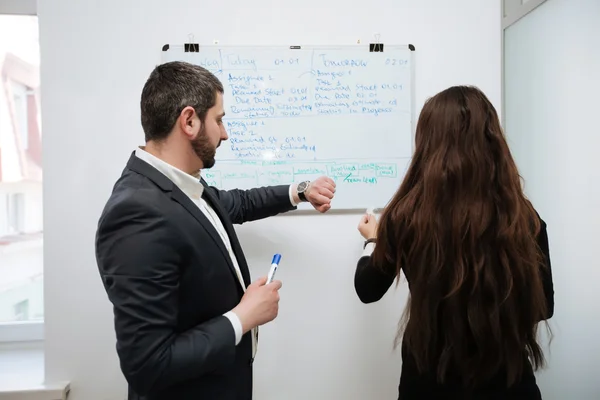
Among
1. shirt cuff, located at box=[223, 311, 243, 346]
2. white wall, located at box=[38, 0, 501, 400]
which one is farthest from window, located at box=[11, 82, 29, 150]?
→ shirt cuff, located at box=[223, 311, 243, 346]

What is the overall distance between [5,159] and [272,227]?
1386mm

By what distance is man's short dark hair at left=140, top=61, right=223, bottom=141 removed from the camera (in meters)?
0.88

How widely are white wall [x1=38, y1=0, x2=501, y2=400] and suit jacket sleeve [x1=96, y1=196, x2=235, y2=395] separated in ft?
2.51

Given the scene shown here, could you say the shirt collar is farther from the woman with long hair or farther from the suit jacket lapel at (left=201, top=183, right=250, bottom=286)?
the woman with long hair

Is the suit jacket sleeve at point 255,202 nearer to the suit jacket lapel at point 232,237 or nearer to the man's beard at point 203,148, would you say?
the suit jacket lapel at point 232,237

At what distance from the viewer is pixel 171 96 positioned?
883 millimetres

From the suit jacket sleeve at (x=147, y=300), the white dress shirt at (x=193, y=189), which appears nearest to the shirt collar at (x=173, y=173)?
the white dress shirt at (x=193, y=189)

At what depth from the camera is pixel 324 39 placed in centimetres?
151

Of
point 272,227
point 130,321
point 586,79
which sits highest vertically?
point 586,79

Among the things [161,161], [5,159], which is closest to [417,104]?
[161,161]

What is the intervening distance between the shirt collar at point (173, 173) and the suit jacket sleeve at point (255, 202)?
36 centimetres

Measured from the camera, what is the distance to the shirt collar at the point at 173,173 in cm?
88

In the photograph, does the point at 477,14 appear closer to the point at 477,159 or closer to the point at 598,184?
the point at 598,184

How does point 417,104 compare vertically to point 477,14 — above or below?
below
